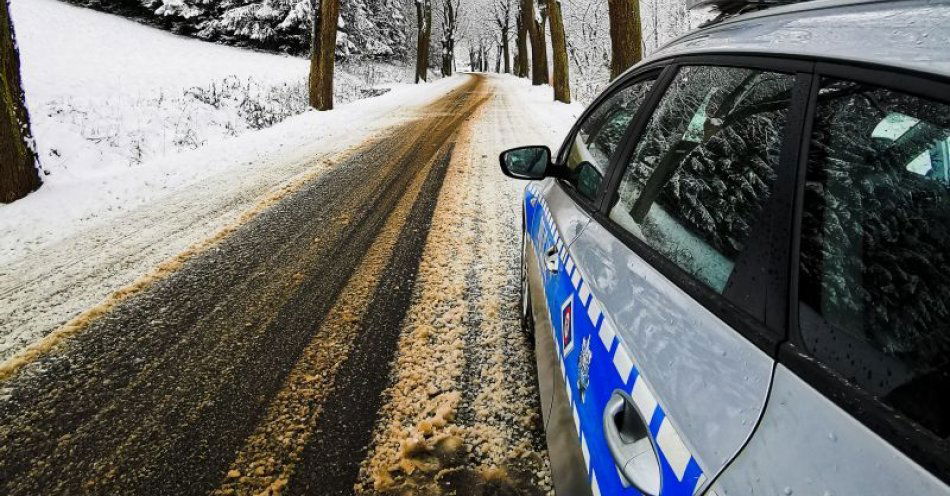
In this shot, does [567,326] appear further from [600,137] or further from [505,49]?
[505,49]

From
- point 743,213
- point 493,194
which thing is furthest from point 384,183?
point 743,213

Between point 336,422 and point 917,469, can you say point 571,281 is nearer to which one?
point 917,469

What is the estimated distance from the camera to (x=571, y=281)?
1552mm

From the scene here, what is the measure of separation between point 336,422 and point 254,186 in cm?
460

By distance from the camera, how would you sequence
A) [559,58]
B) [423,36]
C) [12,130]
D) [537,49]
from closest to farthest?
[12,130]
[559,58]
[537,49]
[423,36]

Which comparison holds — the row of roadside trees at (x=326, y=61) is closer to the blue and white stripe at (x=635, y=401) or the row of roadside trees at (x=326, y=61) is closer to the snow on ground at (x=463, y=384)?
the snow on ground at (x=463, y=384)

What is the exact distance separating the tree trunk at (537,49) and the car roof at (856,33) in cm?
2280

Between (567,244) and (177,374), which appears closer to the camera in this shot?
(567,244)

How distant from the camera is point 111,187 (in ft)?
19.1

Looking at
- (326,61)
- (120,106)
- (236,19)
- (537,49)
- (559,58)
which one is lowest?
(120,106)

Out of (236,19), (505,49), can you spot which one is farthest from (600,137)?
(505,49)

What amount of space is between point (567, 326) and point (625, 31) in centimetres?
835

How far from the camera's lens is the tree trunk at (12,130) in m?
5.23

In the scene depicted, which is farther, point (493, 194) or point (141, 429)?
point (493, 194)
